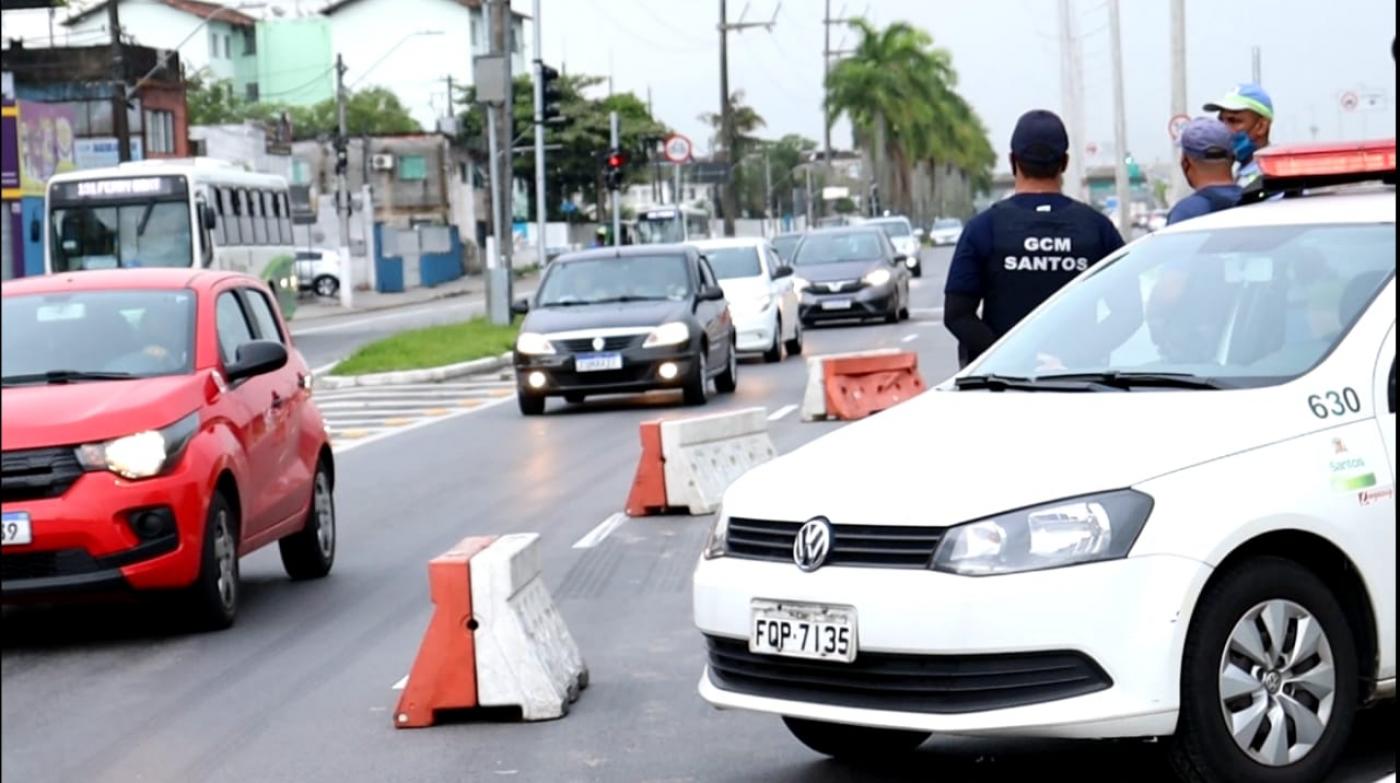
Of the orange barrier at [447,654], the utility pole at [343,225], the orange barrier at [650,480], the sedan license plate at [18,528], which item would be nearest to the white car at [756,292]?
the orange barrier at [650,480]

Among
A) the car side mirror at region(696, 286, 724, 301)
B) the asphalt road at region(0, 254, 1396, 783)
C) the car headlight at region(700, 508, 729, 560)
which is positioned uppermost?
the car side mirror at region(696, 286, 724, 301)

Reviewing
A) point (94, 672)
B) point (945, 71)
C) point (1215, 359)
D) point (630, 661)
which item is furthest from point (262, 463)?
point (945, 71)

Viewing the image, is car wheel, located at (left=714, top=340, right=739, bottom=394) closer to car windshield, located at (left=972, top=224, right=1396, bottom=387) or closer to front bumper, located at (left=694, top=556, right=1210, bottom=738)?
car windshield, located at (left=972, top=224, right=1396, bottom=387)

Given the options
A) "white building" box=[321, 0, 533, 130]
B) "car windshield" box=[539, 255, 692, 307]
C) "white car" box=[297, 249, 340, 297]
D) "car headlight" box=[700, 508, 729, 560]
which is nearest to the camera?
"car headlight" box=[700, 508, 729, 560]

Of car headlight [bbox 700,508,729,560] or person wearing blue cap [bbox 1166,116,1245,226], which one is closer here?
car headlight [bbox 700,508,729,560]

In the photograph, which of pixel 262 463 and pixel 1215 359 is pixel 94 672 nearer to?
pixel 262 463

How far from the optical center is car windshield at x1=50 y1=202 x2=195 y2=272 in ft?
118

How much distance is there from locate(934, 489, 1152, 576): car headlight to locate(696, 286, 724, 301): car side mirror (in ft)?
57.2

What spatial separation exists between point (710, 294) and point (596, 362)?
1.67 metres

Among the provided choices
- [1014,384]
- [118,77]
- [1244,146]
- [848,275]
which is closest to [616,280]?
[1244,146]

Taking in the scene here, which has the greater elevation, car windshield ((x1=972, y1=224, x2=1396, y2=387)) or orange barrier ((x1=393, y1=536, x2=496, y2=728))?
car windshield ((x1=972, y1=224, x2=1396, y2=387))

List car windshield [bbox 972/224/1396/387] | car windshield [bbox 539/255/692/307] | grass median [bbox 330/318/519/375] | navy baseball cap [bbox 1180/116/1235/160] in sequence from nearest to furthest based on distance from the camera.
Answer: car windshield [bbox 972/224/1396/387], navy baseball cap [bbox 1180/116/1235/160], car windshield [bbox 539/255/692/307], grass median [bbox 330/318/519/375]

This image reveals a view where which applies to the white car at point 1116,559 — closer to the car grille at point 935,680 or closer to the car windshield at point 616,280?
the car grille at point 935,680

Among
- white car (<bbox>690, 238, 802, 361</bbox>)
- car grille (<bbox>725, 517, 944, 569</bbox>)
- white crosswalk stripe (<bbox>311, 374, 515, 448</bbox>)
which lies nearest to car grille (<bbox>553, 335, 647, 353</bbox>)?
white crosswalk stripe (<bbox>311, 374, 515, 448</bbox>)
